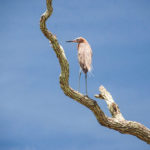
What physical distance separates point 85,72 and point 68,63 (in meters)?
0.77

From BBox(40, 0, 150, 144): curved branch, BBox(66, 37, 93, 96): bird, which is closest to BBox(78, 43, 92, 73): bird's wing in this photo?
BBox(66, 37, 93, 96): bird

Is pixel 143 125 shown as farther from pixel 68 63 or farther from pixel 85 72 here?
pixel 68 63

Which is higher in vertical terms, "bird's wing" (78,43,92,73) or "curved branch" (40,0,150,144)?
"bird's wing" (78,43,92,73)

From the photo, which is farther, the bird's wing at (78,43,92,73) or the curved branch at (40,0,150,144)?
the bird's wing at (78,43,92,73)

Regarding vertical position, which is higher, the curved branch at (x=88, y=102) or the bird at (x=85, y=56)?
the bird at (x=85, y=56)

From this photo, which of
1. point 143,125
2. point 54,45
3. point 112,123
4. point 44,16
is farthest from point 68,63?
point 143,125

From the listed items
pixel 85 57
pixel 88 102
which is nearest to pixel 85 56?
pixel 85 57

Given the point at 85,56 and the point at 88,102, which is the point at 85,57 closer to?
the point at 85,56

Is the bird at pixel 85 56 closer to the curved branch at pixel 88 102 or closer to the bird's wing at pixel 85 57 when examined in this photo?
the bird's wing at pixel 85 57

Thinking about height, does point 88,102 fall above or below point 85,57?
below

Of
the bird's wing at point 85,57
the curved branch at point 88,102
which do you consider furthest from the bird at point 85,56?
the curved branch at point 88,102

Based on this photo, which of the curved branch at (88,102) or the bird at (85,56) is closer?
the curved branch at (88,102)

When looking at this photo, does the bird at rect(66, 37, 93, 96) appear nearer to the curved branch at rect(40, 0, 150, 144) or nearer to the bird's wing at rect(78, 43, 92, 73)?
the bird's wing at rect(78, 43, 92, 73)

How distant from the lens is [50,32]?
6922 mm
